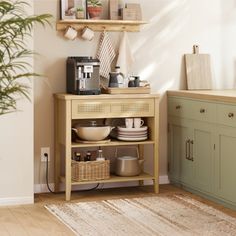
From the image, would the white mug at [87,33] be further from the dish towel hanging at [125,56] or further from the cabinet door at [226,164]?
the cabinet door at [226,164]

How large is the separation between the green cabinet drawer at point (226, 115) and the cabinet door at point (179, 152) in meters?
0.53

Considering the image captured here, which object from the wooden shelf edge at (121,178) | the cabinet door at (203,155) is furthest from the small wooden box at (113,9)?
the wooden shelf edge at (121,178)

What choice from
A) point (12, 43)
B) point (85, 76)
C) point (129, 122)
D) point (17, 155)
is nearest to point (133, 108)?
point (129, 122)

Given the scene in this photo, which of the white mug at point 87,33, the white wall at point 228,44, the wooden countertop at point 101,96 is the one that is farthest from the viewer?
the white wall at point 228,44

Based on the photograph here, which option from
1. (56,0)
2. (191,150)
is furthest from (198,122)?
(56,0)

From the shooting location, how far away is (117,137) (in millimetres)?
4984

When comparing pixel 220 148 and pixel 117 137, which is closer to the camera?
pixel 220 148

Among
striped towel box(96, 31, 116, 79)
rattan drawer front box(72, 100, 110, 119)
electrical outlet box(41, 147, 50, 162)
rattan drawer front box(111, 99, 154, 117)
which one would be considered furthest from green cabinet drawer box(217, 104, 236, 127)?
electrical outlet box(41, 147, 50, 162)

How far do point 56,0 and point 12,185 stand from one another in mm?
1553

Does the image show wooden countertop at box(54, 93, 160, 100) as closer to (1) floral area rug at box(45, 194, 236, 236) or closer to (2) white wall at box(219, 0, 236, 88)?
(1) floral area rug at box(45, 194, 236, 236)

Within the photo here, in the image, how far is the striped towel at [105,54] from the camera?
507 centimetres

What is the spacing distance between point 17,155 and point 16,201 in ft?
1.17

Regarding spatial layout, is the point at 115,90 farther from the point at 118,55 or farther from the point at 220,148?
the point at 220,148

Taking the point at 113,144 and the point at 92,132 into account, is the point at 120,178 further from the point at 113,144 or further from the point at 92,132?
the point at 92,132
